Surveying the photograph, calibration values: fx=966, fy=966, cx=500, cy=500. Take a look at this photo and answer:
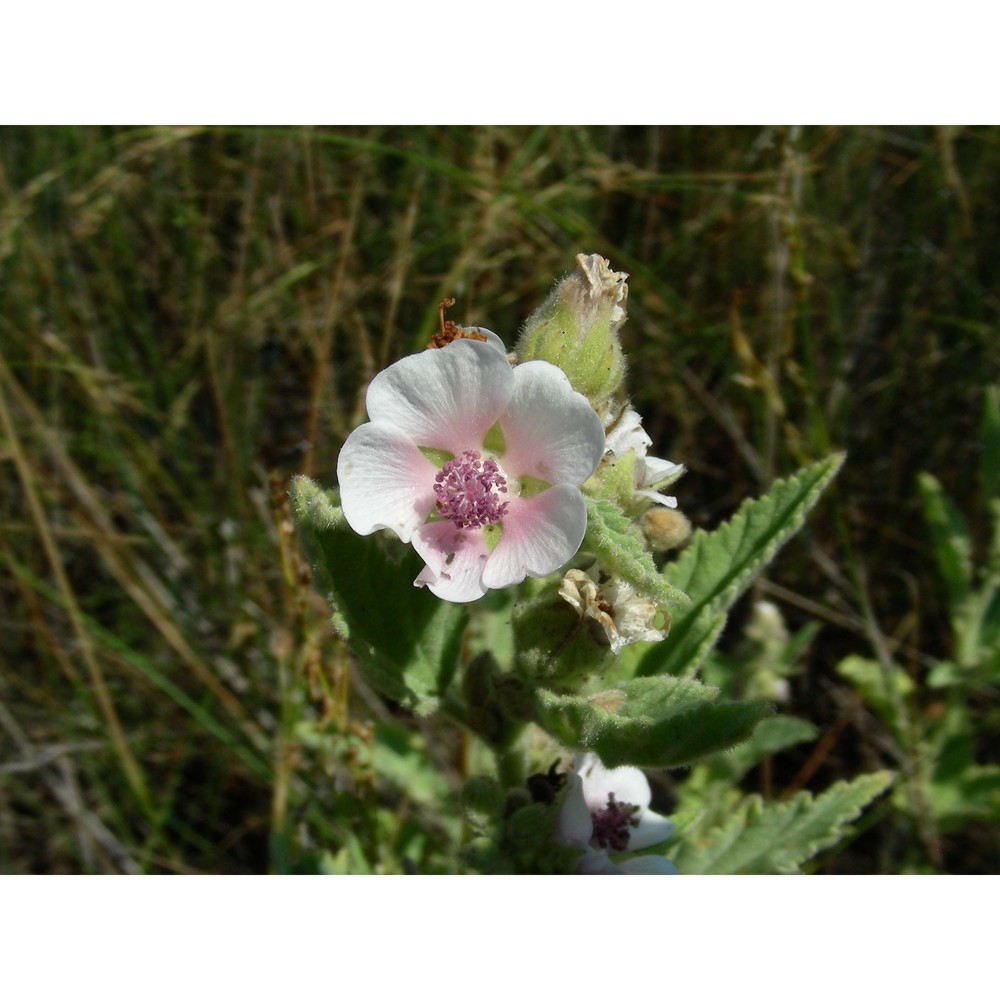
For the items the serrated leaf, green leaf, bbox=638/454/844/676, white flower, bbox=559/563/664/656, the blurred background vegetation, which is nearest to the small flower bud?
green leaf, bbox=638/454/844/676

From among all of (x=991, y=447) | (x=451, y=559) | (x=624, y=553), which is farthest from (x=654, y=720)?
(x=991, y=447)

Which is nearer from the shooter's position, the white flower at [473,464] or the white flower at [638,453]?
the white flower at [473,464]

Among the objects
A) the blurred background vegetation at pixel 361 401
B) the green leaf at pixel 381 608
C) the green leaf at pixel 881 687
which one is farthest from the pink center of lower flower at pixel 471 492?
the green leaf at pixel 881 687

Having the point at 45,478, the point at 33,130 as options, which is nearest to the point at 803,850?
the point at 45,478

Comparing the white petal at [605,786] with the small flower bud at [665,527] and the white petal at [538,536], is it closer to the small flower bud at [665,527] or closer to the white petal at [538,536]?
the small flower bud at [665,527]

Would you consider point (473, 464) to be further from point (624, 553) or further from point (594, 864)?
point (594, 864)

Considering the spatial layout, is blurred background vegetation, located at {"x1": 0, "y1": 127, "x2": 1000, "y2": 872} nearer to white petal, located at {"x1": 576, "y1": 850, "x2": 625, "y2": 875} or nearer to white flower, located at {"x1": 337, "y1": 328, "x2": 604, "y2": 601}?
white petal, located at {"x1": 576, "y1": 850, "x2": 625, "y2": 875}
